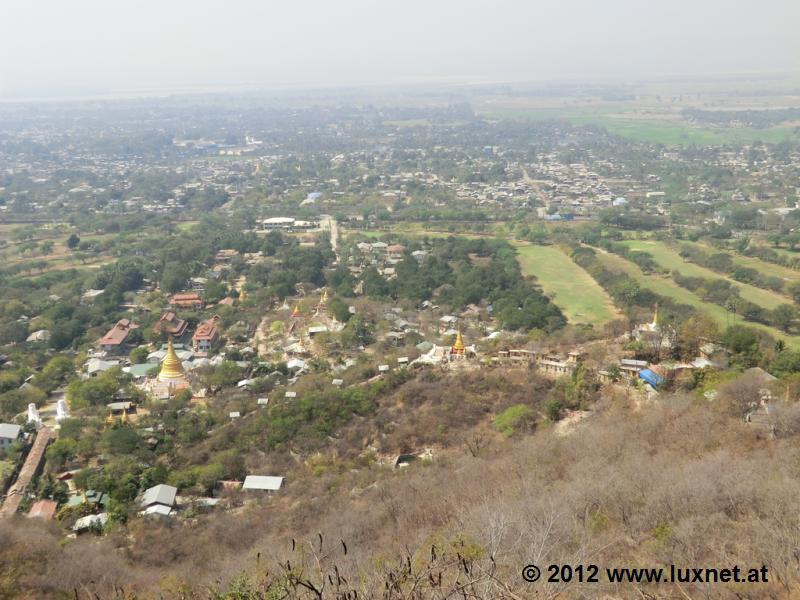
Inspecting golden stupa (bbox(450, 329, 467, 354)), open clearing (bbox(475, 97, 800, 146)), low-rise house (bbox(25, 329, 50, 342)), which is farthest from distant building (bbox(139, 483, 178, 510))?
open clearing (bbox(475, 97, 800, 146))

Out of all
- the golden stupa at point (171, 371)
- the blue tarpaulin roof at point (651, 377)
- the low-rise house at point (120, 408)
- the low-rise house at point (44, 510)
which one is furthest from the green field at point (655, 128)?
the low-rise house at point (44, 510)

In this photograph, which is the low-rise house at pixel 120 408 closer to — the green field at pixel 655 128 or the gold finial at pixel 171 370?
the gold finial at pixel 171 370

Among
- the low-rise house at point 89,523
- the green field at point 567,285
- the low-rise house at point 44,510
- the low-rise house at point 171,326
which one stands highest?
the low-rise house at point 89,523

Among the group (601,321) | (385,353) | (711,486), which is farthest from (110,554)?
(601,321)

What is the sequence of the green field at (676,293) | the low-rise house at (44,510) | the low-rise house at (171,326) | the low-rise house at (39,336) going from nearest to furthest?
the low-rise house at (44,510)
the green field at (676,293)
the low-rise house at (39,336)
the low-rise house at (171,326)

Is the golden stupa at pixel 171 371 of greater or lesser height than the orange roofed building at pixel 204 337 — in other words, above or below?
above

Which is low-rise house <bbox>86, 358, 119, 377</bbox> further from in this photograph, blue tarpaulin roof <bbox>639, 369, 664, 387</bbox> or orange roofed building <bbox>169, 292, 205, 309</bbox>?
blue tarpaulin roof <bbox>639, 369, 664, 387</bbox>

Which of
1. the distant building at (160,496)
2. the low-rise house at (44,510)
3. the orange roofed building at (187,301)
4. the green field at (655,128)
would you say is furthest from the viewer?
the green field at (655,128)
